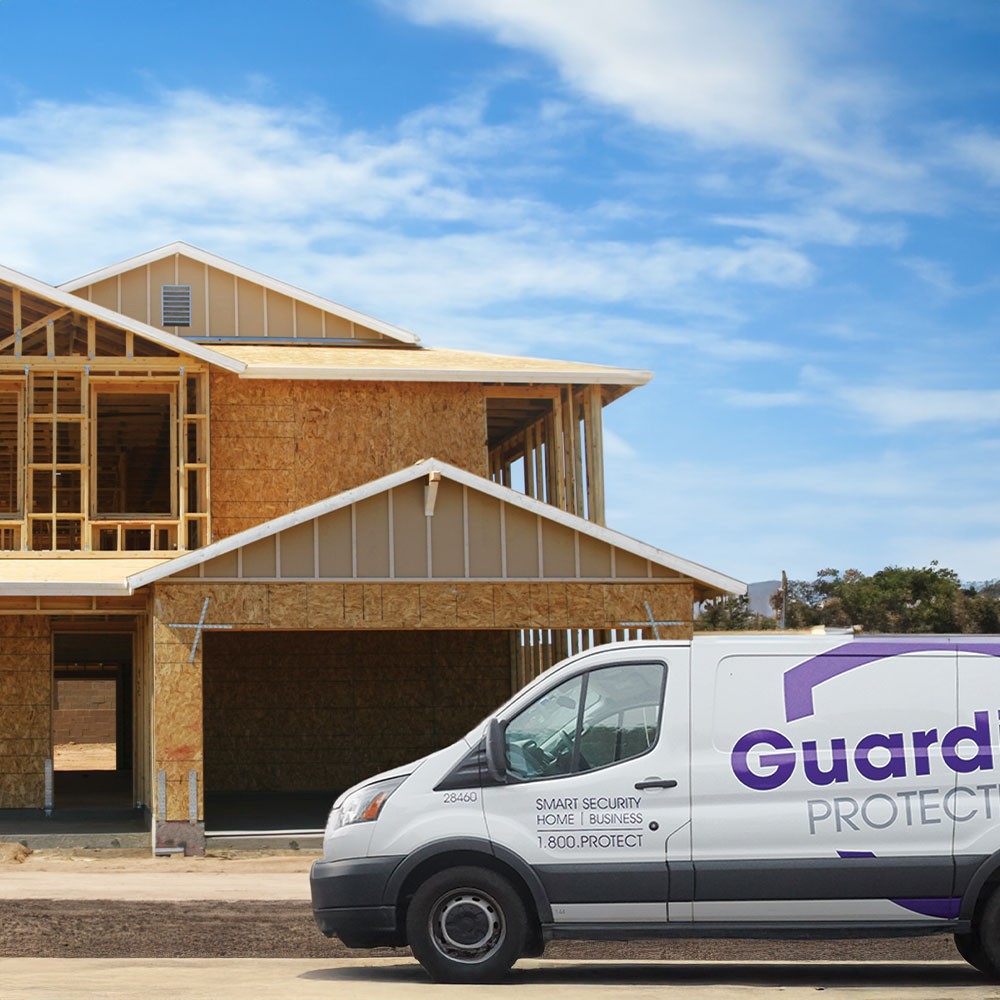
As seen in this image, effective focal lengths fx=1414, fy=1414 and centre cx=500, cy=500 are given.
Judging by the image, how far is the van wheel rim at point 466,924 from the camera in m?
8.62

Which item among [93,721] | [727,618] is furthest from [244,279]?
[727,618]

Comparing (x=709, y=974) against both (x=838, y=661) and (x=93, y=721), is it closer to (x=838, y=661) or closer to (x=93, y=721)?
(x=838, y=661)

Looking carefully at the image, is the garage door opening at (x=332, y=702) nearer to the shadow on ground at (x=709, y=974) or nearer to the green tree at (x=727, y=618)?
the shadow on ground at (x=709, y=974)

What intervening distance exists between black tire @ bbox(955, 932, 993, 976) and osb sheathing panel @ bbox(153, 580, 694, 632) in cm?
901

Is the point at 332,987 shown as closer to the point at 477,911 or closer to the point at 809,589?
the point at 477,911

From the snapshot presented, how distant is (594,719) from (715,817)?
0.94 metres

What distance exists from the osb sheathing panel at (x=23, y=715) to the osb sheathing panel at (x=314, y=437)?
3.29 metres

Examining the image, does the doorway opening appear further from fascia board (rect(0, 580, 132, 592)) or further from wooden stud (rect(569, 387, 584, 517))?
wooden stud (rect(569, 387, 584, 517))

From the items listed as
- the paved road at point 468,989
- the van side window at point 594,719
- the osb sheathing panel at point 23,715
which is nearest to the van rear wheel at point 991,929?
the paved road at point 468,989

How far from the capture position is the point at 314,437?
883 inches

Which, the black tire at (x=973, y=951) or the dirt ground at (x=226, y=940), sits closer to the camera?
the black tire at (x=973, y=951)

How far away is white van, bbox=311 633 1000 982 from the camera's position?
8.55 metres

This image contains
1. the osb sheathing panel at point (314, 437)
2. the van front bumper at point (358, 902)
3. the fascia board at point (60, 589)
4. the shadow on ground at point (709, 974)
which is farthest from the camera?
the osb sheathing panel at point (314, 437)

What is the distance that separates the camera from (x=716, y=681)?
8766mm
